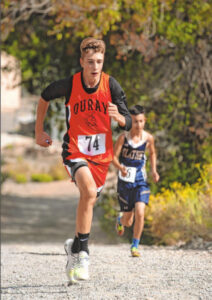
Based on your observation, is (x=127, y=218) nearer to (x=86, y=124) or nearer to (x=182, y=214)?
(x=182, y=214)

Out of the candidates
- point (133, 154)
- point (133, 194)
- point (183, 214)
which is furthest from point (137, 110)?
point (183, 214)

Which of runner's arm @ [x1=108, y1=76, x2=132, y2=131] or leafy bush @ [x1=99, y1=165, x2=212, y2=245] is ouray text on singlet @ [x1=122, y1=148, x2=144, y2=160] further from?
runner's arm @ [x1=108, y1=76, x2=132, y2=131]

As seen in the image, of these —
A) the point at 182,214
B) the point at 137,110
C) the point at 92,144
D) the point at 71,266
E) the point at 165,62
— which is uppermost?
the point at 165,62

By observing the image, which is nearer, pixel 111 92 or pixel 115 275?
pixel 111 92

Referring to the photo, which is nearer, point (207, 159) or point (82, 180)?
point (82, 180)

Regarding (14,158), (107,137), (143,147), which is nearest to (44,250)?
(143,147)

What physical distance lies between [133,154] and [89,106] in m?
1.90

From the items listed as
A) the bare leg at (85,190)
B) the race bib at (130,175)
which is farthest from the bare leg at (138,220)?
the bare leg at (85,190)

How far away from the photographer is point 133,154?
19.0 ft

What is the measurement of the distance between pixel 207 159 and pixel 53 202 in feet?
31.8

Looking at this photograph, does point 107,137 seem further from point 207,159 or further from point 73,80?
point 207,159

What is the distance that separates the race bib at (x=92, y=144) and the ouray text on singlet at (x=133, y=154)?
1.58m

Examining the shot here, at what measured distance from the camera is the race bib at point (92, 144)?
13.3 ft

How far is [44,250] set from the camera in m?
8.29
